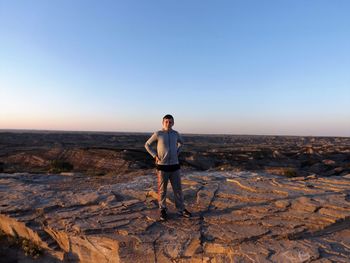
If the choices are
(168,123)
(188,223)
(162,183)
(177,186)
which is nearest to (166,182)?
(162,183)

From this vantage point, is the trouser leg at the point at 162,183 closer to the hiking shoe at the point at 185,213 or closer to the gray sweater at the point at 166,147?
the gray sweater at the point at 166,147

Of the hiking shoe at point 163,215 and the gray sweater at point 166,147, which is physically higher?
the gray sweater at point 166,147

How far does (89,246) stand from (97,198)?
233 centimetres

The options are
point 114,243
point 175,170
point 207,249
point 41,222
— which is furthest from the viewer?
point 41,222

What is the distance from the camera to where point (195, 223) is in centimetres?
650

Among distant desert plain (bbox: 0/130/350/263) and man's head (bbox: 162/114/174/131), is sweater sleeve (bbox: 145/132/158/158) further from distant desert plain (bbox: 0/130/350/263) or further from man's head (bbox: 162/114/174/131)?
distant desert plain (bbox: 0/130/350/263)

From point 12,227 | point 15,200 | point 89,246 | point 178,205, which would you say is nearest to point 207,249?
point 178,205

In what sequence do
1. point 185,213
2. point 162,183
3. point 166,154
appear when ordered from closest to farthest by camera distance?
point 166,154
point 162,183
point 185,213

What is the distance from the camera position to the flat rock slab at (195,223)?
5.45m

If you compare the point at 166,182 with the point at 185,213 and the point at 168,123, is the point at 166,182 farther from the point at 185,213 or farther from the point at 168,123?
the point at 168,123

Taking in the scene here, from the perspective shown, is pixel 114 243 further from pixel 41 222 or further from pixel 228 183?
pixel 228 183

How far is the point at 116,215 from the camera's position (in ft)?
23.6

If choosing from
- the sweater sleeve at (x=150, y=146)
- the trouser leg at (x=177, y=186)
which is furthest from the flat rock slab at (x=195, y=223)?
the sweater sleeve at (x=150, y=146)

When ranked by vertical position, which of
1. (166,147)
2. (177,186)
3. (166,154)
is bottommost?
(177,186)
